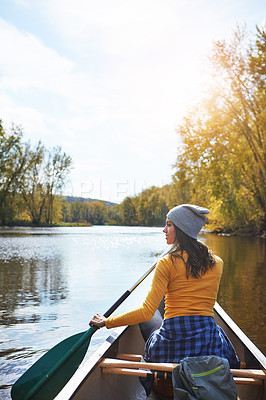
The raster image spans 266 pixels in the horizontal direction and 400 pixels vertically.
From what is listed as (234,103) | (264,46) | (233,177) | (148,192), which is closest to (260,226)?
(233,177)

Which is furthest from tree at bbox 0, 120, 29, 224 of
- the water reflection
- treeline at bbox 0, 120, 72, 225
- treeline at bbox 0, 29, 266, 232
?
the water reflection

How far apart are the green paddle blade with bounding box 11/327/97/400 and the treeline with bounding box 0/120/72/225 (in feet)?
112

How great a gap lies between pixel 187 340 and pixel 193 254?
0.51 meters

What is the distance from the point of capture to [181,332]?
216cm

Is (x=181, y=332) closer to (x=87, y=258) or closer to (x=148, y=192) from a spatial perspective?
(x=87, y=258)

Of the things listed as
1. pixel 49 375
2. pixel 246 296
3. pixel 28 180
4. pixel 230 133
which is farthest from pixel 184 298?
pixel 28 180

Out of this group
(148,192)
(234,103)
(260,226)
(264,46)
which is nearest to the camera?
(264,46)

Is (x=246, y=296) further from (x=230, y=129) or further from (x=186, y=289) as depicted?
(x=230, y=129)

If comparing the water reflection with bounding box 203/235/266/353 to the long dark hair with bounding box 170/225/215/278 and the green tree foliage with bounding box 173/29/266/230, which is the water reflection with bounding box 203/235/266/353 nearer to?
the long dark hair with bounding box 170/225/215/278

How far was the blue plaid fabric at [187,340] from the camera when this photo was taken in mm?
2148

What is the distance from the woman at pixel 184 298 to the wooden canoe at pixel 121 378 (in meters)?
0.17

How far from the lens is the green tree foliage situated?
15.7m

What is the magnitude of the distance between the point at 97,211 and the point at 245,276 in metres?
87.4

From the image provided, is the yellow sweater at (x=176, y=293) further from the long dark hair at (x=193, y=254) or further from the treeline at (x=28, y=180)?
the treeline at (x=28, y=180)
